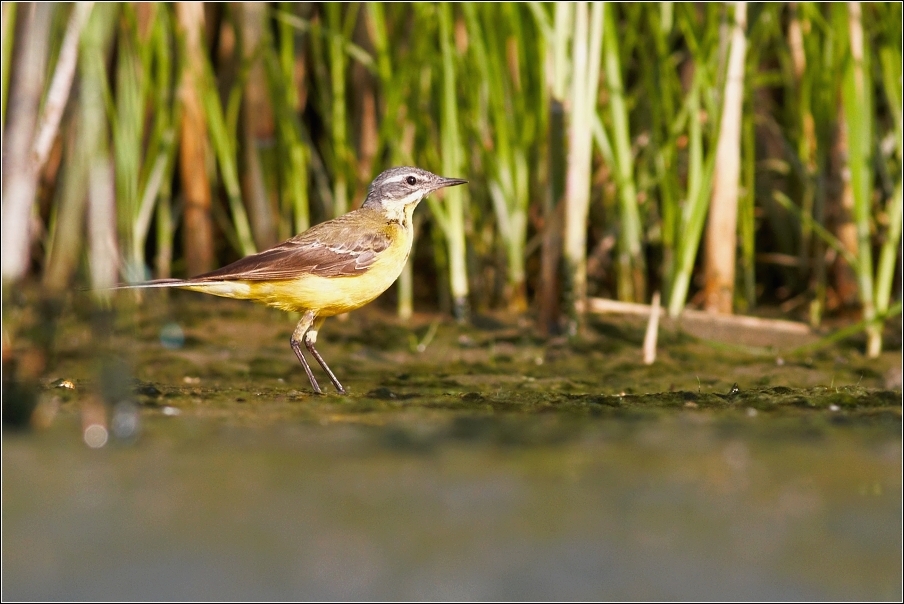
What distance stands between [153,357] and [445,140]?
2274 mm

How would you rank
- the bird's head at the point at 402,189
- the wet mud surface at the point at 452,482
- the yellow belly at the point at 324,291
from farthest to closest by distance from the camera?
the bird's head at the point at 402,189 → the yellow belly at the point at 324,291 → the wet mud surface at the point at 452,482

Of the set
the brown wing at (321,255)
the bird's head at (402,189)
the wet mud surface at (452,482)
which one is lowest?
the wet mud surface at (452,482)

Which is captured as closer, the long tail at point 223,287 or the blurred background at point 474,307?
the blurred background at point 474,307

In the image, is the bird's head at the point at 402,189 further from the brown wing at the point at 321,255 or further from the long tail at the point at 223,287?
the long tail at the point at 223,287

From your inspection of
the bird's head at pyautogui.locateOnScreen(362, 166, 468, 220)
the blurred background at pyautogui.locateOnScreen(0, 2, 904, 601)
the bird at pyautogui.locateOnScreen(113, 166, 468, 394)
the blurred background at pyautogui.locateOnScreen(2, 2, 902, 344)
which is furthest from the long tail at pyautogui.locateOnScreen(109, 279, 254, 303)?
the bird's head at pyautogui.locateOnScreen(362, 166, 468, 220)

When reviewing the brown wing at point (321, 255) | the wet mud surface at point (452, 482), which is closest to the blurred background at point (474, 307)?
the wet mud surface at point (452, 482)

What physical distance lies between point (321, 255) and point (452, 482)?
171 centimetres

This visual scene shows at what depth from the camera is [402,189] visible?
631cm

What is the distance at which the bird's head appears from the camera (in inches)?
246

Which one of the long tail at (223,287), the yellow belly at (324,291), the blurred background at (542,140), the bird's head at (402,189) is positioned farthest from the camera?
the blurred background at (542,140)

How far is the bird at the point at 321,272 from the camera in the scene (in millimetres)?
5527

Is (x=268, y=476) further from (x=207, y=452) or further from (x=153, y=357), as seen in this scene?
(x=153, y=357)

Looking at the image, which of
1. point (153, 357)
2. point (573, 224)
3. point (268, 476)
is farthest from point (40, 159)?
point (573, 224)

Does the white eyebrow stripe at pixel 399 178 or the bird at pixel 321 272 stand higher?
the white eyebrow stripe at pixel 399 178
